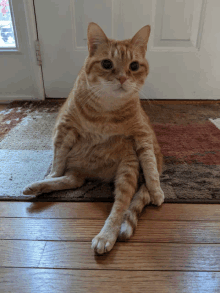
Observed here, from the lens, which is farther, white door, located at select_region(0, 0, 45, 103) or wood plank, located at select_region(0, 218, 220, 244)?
white door, located at select_region(0, 0, 45, 103)

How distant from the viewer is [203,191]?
132 cm

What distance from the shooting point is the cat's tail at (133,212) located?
1.01 m

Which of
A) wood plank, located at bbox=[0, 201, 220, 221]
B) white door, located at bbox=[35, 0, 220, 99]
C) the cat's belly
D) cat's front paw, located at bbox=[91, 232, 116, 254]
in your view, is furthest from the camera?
white door, located at bbox=[35, 0, 220, 99]

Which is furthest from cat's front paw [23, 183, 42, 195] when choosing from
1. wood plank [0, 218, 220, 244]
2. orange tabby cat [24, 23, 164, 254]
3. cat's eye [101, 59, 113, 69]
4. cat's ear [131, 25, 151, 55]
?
cat's ear [131, 25, 151, 55]

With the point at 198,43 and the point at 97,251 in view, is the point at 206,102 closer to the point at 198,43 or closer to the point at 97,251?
the point at 198,43

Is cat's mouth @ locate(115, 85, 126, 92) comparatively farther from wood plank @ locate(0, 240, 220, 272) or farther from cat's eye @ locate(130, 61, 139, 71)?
wood plank @ locate(0, 240, 220, 272)

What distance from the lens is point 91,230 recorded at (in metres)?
1.06

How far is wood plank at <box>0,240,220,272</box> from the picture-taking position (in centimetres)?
89

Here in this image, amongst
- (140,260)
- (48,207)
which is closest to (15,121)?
(48,207)

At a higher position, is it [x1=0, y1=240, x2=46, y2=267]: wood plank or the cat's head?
the cat's head

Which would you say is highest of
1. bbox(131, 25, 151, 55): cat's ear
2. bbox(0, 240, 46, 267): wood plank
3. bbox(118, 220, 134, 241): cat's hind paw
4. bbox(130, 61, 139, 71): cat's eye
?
bbox(131, 25, 151, 55): cat's ear

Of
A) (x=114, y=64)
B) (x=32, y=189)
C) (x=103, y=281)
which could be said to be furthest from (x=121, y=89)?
(x=103, y=281)

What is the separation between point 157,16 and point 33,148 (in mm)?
1949

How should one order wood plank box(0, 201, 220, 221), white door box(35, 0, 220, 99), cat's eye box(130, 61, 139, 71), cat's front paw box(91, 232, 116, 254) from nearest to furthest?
cat's front paw box(91, 232, 116, 254), wood plank box(0, 201, 220, 221), cat's eye box(130, 61, 139, 71), white door box(35, 0, 220, 99)
